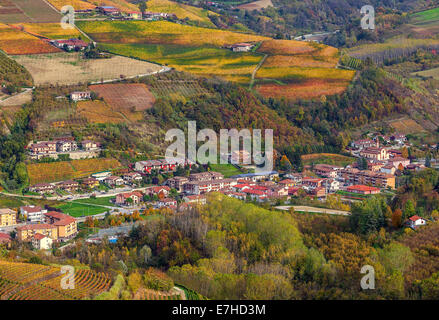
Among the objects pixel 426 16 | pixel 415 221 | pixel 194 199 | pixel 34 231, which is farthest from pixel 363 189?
pixel 426 16

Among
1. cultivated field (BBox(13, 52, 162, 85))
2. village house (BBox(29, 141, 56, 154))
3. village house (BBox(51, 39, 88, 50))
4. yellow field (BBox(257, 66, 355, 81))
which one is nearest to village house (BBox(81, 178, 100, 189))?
village house (BBox(29, 141, 56, 154))

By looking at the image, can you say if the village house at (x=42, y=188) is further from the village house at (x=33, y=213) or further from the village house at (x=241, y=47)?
the village house at (x=241, y=47)

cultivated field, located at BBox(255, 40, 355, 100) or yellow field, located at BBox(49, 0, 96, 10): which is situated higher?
yellow field, located at BBox(49, 0, 96, 10)

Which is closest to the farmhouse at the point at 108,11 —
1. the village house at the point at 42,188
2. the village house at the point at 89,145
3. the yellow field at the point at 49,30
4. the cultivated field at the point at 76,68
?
the yellow field at the point at 49,30

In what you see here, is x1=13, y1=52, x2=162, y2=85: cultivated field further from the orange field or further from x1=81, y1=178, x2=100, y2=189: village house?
x1=81, y1=178, x2=100, y2=189: village house

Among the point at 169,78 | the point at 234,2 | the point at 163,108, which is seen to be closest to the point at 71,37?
the point at 169,78
